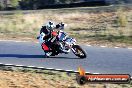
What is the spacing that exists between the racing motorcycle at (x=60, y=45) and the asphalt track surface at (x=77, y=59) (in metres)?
0.23

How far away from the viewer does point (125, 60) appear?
14680mm

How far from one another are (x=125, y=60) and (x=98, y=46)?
355cm

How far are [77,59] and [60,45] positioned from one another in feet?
3.01

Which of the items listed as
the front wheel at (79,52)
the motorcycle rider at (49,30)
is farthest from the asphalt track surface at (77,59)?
the motorcycle rider at (49,30)

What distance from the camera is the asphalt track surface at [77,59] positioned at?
13719 mm

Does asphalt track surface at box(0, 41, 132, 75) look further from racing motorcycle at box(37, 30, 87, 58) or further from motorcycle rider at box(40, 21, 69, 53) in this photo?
motorcycle rider at box(40, 21, 69, 53)

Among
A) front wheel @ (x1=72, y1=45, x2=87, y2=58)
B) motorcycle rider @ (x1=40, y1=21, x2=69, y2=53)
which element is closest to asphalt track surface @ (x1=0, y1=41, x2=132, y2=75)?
front wheel @ (x1=72, y1=45, x2=87, y2=58)

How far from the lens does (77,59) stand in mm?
15234

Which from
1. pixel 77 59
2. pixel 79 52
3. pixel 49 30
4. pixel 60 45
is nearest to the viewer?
pixel 77 59

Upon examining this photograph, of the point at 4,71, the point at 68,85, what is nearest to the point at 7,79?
the point at 4,71

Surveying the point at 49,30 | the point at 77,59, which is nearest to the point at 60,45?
the point at 49,30

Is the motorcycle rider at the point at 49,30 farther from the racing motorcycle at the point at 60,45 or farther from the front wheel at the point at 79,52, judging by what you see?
the front wheel at the point at 79,52

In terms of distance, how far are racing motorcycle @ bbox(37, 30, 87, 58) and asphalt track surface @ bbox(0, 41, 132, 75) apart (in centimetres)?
23

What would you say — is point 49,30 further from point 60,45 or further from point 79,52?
point 79,52
